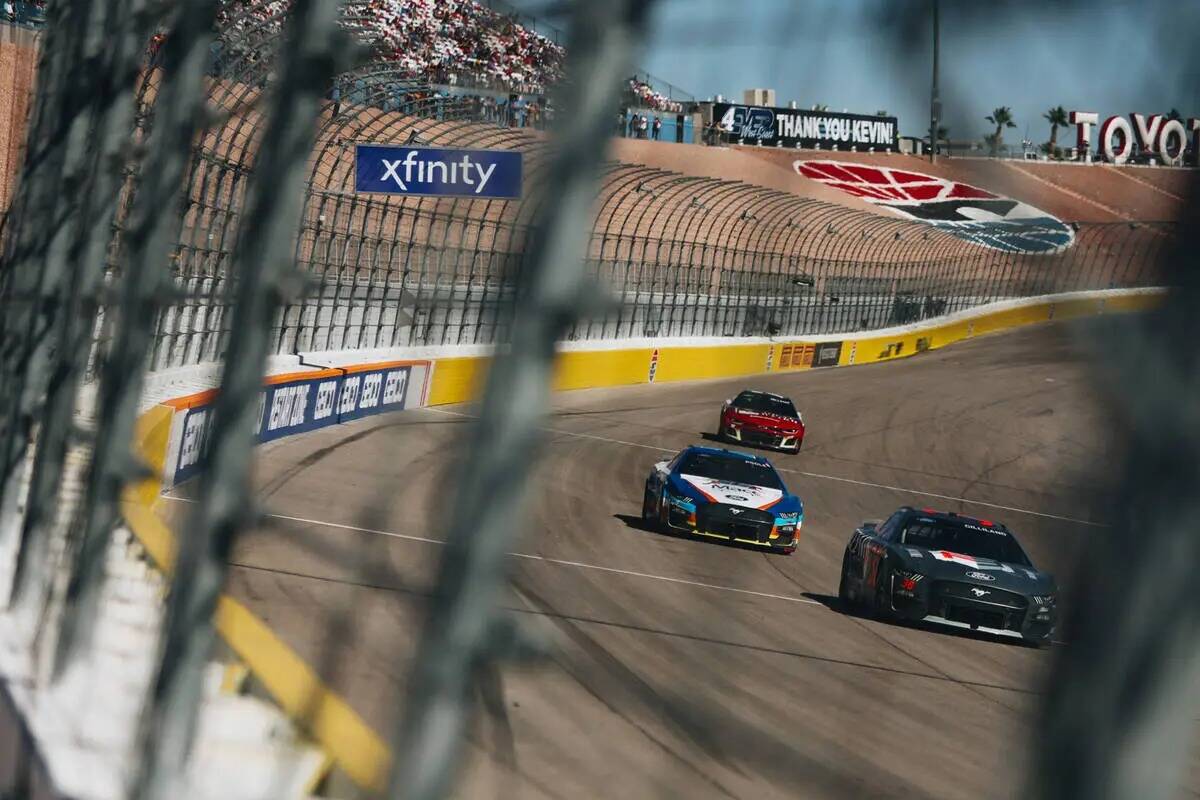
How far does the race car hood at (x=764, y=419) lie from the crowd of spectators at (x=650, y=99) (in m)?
26.4

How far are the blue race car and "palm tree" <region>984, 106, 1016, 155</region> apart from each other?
511 inches

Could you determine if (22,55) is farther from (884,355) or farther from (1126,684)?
(884,355)

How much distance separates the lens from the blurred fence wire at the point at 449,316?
114 centimetres

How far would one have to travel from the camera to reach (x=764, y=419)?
2866 centimetres

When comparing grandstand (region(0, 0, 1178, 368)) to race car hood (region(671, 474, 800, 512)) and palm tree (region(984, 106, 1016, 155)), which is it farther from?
race car hood (region(671, 474, 800, 512))

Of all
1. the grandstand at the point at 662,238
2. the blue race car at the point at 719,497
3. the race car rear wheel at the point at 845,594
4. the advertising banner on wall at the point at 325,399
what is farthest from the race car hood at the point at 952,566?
the advertising banner on wall at the point at 325,399

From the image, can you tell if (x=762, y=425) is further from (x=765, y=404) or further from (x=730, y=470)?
(x=730, y=470)

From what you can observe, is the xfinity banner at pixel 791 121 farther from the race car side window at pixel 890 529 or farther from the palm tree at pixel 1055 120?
the race car side window at pixel 890 529

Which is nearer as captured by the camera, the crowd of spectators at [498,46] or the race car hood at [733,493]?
the crowd of spectators at [498,46]

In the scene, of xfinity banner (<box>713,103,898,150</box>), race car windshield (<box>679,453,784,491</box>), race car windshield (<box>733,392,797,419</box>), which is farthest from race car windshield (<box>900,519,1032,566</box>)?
race car windshield (<box>733,392,797,419</box>)

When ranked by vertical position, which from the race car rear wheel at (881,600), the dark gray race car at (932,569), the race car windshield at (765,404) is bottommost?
the race car windshield at (765,404)

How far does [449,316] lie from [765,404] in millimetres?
27362

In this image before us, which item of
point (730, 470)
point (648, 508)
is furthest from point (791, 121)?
point (730, 470)

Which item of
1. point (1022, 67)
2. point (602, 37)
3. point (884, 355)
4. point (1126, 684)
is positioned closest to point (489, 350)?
point (602, 37)
